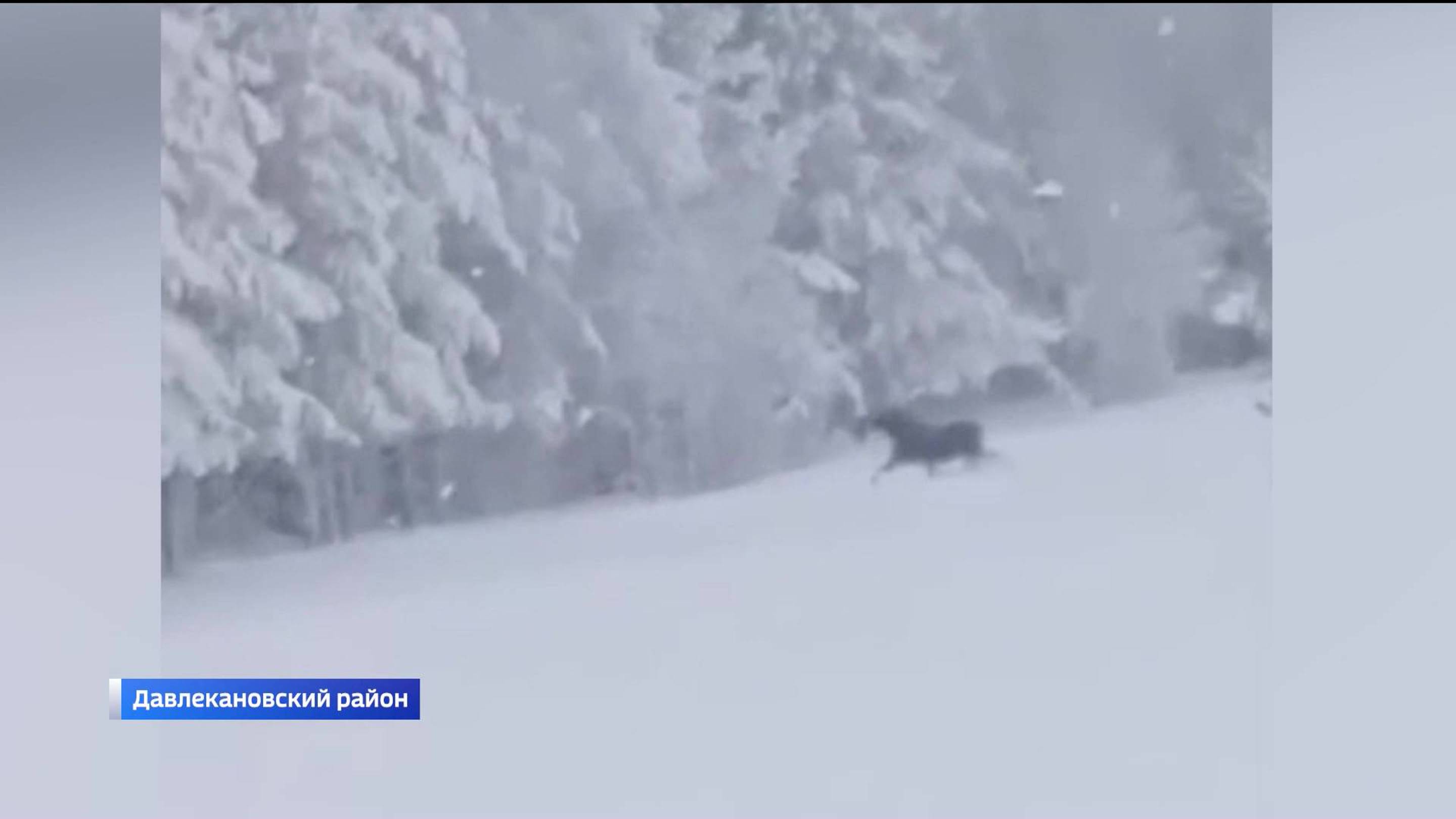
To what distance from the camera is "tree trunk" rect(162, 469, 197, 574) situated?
2.19 m

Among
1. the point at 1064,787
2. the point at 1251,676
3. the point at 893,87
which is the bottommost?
the point at 1064,787

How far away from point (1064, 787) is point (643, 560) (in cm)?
57

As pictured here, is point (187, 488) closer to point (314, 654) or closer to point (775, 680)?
point (314, 654)

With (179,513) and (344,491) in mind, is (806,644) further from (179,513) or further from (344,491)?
(179,513)

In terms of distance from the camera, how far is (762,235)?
2141 mm

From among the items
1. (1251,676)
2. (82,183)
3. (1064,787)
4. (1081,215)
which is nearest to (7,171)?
(82,183)

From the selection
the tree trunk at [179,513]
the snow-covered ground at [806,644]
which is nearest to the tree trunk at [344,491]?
the snow-covered ground at [806,644]

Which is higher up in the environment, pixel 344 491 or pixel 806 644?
pixel 344 491

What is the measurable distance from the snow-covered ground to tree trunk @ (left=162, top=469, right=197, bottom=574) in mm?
43
